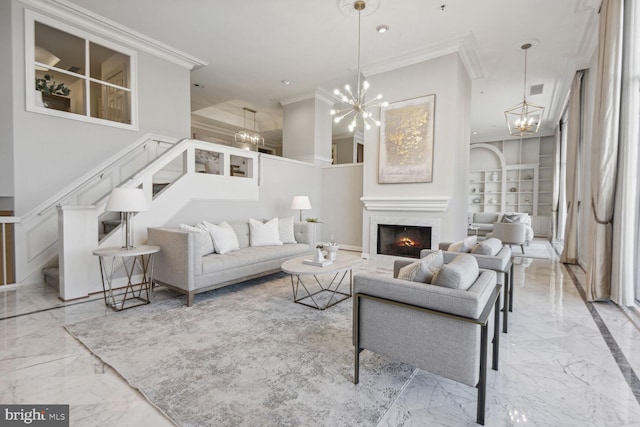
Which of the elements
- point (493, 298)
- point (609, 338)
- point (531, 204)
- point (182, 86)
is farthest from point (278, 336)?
point (531, 204)

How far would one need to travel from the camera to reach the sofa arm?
10.5 ft

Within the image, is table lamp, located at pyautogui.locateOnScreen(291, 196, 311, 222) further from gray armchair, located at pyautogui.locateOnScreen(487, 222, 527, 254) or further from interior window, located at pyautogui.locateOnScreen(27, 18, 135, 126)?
gray armchair, located at pyautogui.locateOnScreen(487, 222, 527, 254)

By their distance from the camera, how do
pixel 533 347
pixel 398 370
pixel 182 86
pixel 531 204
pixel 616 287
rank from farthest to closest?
pixel 531 204
pixel 182 86
pixel 616 287
pixel 533 347
pixel 398 370

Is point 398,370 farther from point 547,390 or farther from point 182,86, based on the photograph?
point 182,86

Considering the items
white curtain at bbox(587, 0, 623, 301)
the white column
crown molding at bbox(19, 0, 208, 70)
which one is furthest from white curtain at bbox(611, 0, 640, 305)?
crown molding at bbox(19, 0, 208, 70)

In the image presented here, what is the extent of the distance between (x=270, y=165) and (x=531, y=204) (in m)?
9.54

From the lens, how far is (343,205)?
6836 mm

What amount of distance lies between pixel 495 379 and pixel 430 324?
2.60 ft

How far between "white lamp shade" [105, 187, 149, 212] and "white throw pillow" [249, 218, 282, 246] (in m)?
1.71

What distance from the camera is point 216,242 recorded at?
3.97m

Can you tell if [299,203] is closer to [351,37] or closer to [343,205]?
[343,205]

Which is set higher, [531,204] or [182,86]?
Answer: [182,86]

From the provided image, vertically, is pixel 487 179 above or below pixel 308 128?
below

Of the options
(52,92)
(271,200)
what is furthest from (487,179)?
(52,92)
